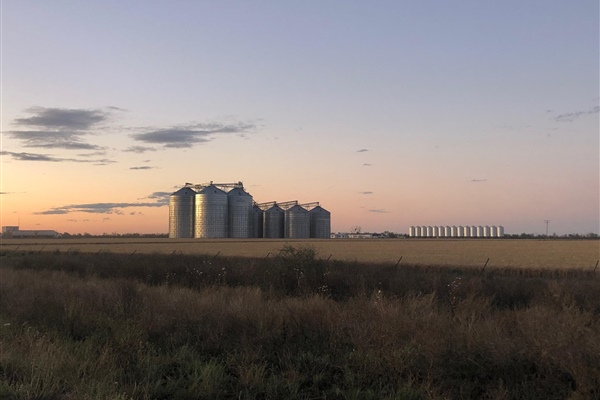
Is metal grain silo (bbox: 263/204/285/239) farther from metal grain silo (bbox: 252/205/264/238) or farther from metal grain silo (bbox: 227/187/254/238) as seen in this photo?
metal grain silo (bbox: 227/187/254/238)

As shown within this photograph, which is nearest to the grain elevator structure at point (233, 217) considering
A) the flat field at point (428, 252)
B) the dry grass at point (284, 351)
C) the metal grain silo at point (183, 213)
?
the metal grain silo at point (183, 213)

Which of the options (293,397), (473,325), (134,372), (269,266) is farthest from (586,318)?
(269,266)

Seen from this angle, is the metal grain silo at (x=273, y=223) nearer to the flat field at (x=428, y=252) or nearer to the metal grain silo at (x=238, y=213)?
the metal grain silo at (x=238, y=213)

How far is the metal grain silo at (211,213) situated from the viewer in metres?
118

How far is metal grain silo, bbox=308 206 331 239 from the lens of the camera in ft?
448

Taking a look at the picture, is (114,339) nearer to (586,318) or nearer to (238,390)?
(238,390)

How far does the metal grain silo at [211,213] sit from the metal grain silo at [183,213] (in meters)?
2.83

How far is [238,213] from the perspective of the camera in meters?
122

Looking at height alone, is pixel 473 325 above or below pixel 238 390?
above

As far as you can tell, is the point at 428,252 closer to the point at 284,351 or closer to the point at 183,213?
the point at 284,351

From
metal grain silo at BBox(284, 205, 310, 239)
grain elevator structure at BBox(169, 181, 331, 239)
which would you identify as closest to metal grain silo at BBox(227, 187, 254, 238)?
grain elevator structure at BBox(169, 181, 331, 239)

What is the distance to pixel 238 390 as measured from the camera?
22.9ft

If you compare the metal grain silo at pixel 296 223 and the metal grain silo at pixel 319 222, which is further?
the metal grain silo at pixel 319 222

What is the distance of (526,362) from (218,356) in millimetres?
4711
